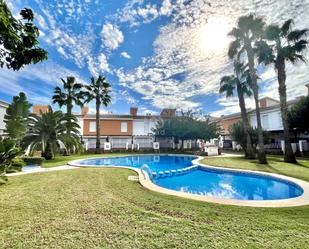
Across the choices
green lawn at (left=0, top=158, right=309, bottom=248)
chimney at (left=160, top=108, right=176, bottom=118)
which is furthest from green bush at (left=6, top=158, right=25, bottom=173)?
chimney at (left=160, top=108, right=176, bottom=118)

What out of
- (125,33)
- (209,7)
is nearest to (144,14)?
(125,33)

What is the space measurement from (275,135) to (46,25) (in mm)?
34708

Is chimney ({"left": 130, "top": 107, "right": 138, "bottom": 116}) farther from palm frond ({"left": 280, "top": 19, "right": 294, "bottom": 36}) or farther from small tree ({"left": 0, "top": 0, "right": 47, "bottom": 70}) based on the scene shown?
small tree ({"left": 0, "top": 0, "right": 47, "bottom": 70})

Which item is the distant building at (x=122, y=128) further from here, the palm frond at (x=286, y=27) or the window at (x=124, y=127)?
the palm frond at (x=286, y=27)

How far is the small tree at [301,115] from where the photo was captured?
2012cm

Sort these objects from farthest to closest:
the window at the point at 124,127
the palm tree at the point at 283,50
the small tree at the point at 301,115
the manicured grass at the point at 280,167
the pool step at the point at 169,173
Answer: the window at the point at 124,127 < the small tree at the point at 301,115 < the palm tree at the point at 283,50 < the pool step at the point at 169,173 < the manicured grass at the point at 280,167

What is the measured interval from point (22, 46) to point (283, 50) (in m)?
20.0

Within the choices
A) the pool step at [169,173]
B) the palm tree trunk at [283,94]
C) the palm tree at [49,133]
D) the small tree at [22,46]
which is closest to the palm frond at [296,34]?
the palm tree trunk at [283,94]

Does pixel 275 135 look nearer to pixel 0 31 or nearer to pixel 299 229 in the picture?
pixel 299 229

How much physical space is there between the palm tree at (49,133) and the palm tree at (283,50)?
2070cm

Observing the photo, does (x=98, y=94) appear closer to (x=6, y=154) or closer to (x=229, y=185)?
(x=6, y=154)

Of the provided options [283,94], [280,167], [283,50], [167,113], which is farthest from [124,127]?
[280,167]

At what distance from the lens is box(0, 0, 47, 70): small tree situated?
17.5 feet

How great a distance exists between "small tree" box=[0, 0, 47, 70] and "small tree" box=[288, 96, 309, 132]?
24.1 metres
